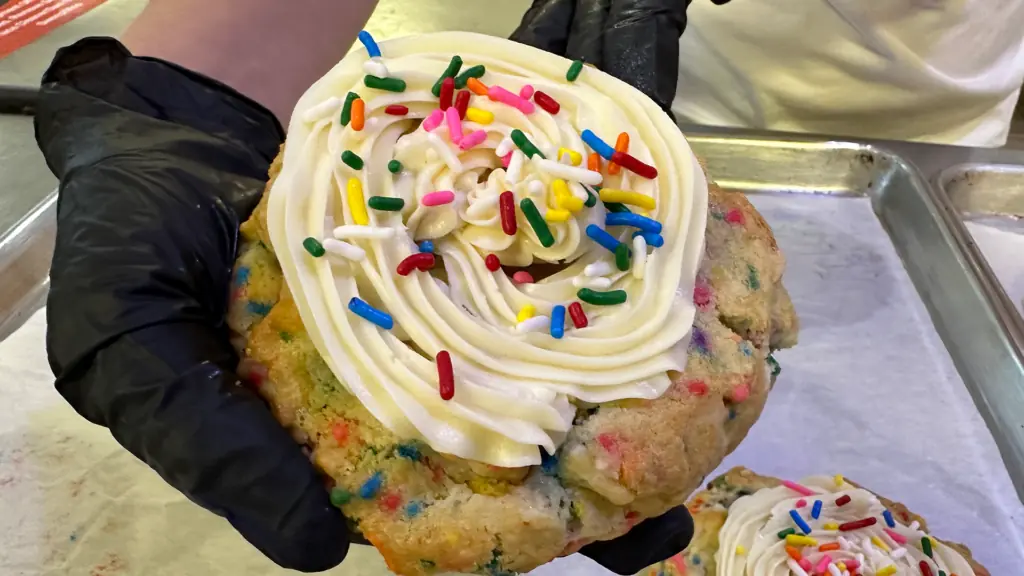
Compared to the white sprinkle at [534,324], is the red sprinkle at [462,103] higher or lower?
higher

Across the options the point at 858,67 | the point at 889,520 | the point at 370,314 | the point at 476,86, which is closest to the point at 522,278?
the point at 370,314

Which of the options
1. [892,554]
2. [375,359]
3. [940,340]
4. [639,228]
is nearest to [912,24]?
[940,340]

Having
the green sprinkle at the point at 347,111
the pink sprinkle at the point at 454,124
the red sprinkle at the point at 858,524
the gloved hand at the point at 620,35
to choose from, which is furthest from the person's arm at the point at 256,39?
the red sprinkle at the point at 858,524

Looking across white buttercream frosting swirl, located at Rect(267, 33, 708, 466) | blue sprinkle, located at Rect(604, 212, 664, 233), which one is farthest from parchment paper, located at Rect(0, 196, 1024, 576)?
blue sprinkle, located at Rect(604, 212, 664, 233)

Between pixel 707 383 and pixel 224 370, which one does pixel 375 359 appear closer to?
pixel 224 370

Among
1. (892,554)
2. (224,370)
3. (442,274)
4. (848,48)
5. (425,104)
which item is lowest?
(892,554)

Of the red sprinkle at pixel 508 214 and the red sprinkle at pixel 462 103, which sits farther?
the red sprinkle at pixel 462 103

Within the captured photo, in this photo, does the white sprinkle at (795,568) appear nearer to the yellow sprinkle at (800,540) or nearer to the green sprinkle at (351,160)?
the yellow sprinkle at (800,540)

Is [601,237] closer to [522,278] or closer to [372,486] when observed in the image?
[522,278]
